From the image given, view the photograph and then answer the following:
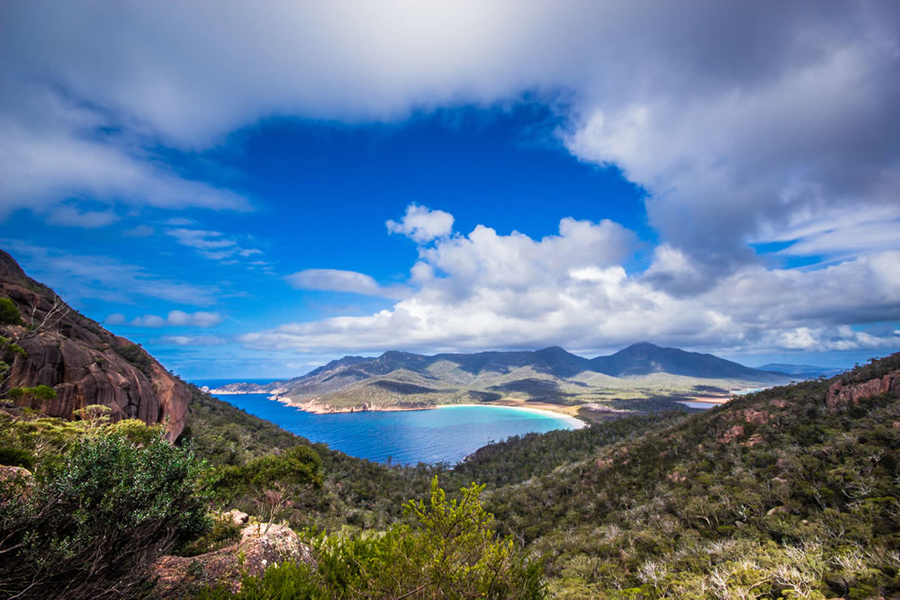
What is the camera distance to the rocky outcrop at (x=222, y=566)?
8.00m

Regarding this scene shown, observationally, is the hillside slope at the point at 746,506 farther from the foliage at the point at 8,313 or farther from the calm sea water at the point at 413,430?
the calm sea water at the point at 413,430

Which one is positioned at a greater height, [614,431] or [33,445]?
[33,445]

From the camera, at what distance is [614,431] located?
7375 centimetres

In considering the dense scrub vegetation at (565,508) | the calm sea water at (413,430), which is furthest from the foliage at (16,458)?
the calm sea water at (413,430)

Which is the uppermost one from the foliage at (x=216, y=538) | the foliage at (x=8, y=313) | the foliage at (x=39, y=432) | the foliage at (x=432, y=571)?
the foliage at (x=8, y=313)

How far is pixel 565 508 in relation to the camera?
37750mm

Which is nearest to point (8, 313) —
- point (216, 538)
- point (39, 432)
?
point (39, 432)

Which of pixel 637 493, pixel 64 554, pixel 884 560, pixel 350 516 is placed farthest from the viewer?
pixel 350 516

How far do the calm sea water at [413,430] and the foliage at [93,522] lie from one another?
327 feet

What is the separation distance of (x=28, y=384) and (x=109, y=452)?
2176cm

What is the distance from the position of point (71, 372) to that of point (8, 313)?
4998 millimetres

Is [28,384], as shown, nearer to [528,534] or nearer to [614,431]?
[528,534]

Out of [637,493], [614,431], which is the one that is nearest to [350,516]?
[637,493]

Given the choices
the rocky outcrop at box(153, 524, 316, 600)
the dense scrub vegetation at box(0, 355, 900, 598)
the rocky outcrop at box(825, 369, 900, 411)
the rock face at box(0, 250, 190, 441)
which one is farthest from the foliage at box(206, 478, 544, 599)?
the rocky outcrop at box(825, 369, 900, 411)
